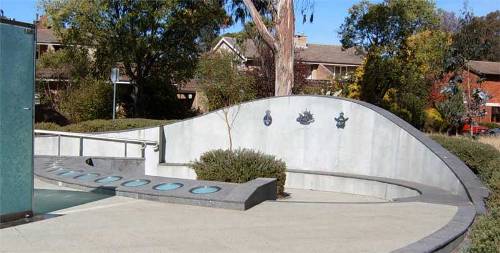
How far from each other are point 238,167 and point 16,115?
4861 mm

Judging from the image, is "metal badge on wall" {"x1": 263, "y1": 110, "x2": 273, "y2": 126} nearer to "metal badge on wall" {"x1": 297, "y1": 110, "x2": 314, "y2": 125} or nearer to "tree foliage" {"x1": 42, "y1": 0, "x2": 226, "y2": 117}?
"metal badge on wall" {"x1": 297, "y1": 110, "x2": 314, "y2": 125}

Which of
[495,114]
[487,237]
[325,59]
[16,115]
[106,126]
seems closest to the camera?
[487,237]

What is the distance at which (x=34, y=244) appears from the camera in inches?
243

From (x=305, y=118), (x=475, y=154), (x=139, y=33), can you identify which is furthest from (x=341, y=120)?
(x=139, y=33)

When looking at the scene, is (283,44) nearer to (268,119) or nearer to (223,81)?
(268,119)

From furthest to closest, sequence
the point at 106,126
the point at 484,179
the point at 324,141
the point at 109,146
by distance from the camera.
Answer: the point at 106,126
the point at 109,146
the point at 324,141
the point at 484,179

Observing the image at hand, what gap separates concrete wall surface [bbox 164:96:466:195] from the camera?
12477 millimetres

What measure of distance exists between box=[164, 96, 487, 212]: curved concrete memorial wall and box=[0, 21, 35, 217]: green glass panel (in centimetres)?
677

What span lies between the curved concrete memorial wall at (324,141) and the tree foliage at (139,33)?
440 inches

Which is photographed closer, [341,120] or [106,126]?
[341,120]

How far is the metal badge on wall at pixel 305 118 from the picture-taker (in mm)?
15250

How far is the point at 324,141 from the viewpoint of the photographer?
15.0 metres

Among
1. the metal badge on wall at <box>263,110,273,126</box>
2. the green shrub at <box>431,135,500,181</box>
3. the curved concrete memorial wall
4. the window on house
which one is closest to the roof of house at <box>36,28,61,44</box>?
the window on house

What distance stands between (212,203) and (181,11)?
22.3m
